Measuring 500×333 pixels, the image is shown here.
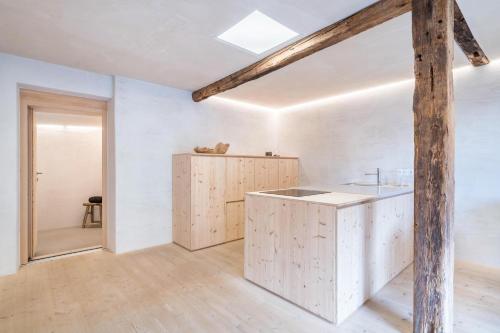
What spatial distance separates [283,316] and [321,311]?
319 millimetres

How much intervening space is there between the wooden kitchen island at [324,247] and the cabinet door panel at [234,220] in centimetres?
145

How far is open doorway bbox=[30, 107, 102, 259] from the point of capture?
209 inches

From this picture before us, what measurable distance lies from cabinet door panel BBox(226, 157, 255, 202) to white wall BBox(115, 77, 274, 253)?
71 centimetres

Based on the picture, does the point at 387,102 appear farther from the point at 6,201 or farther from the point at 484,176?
the point at 6,201

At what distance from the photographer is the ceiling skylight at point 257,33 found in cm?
234

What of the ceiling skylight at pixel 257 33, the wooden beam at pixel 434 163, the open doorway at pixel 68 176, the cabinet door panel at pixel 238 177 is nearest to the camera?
the wooden beam at pixel 434 163

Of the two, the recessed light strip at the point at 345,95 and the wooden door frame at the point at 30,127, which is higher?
the recessed light strip at the point at 345,95

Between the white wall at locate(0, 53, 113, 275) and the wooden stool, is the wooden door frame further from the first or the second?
the wooden stool

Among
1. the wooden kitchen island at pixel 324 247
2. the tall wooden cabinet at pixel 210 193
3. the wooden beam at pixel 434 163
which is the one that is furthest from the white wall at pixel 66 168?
the wooden beam at pixel 434 163

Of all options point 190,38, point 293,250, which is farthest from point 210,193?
point 190,38

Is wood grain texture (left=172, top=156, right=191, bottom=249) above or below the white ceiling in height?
below

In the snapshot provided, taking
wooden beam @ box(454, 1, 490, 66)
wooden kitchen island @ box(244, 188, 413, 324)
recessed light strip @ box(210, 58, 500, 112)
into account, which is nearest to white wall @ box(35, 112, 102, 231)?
recessed light strip @ box(210, 58, 500, 112)

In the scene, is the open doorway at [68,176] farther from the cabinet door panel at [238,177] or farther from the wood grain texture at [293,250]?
the wood grain texture at [293,250]

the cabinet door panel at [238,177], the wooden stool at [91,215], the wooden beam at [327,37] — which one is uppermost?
the wooden beam at [327,37]
